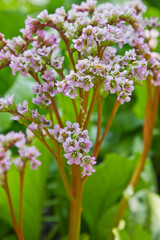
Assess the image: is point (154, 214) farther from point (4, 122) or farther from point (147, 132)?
point (4, 122)

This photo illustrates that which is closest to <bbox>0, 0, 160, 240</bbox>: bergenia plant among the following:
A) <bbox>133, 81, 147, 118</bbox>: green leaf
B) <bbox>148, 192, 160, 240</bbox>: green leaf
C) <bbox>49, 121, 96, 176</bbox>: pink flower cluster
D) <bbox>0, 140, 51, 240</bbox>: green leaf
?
<bbox>49, 121, 96, 176</bbox>: pink flower cluster

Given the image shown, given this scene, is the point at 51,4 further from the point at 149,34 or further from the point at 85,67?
the point at 85,67

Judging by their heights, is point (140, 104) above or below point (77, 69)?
above

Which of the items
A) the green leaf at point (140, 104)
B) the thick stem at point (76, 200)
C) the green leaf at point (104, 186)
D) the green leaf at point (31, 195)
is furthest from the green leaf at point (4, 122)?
the green leaf at point (140, 104)

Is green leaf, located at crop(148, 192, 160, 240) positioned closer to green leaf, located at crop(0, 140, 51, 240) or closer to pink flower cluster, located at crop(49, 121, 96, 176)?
green leaf, located at crop(0, 140, 51, 240)

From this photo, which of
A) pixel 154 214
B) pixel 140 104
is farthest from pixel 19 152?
pixel 140 104

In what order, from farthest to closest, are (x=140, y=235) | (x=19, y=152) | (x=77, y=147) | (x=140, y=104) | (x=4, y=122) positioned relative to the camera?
(x=140, y=104), (x=4, y=122), (x=140, y=235), (x=19, y=152), (x=77, y=147)
